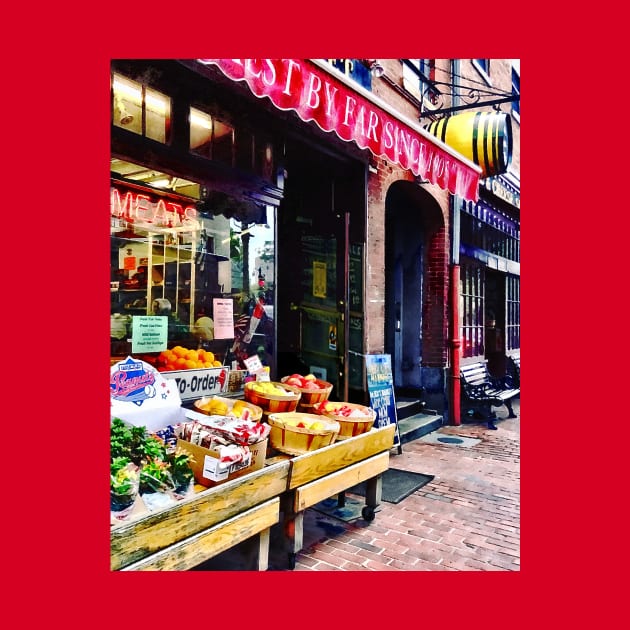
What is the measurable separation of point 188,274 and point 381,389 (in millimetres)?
2972

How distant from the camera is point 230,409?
3.74 metres

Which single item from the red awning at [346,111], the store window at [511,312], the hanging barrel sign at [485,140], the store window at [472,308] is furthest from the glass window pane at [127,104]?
the store window at [511,312]

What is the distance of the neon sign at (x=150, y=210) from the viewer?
396 cm

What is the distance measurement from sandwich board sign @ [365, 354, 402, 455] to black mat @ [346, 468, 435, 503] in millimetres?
699

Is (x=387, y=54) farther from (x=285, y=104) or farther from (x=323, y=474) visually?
(x=323, y=474)

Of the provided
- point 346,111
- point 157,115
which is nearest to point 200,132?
point 157,115

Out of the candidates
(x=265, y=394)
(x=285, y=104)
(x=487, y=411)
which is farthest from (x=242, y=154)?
(x=487, y=411)

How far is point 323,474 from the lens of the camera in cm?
360

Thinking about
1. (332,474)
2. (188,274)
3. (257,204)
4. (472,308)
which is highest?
(257,204)

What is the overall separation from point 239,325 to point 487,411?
5454mm

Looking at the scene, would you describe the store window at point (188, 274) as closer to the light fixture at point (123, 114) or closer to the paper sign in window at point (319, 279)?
the light fixture at point (123, 114)

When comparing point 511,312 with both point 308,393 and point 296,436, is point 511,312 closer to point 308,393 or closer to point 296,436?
→ point 308,393

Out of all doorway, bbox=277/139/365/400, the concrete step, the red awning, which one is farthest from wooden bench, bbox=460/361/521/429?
the red awning

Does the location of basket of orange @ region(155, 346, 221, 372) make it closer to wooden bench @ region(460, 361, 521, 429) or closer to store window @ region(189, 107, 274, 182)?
store window @ region(189, 107, 274, 182)
